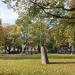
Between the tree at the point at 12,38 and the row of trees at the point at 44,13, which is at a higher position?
the tree at the point at 12,38

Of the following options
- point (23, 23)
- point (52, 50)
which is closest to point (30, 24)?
point (23, 23)

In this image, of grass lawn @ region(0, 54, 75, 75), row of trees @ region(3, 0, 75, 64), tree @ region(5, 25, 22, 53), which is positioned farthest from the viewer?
tree @ region(5, 25, 22, 53)

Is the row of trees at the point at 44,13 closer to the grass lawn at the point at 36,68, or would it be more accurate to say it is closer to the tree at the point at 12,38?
the grass lawn at the point at 36,68

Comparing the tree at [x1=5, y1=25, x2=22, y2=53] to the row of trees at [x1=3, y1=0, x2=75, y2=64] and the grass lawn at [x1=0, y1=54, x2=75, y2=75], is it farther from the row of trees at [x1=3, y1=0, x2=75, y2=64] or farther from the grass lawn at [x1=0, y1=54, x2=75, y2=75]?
the row of trees at [x1=3, y1=0, x2=75, y2=64]

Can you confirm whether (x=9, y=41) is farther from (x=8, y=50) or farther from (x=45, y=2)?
(x=45, y=2)

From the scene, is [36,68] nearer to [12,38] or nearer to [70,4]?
[70,4]

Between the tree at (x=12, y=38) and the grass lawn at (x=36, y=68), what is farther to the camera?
the tree at (x=12, y=38)

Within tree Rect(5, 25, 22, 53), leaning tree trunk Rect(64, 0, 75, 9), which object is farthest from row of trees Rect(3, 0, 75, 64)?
tree Rect(5, 25, 22, 53)

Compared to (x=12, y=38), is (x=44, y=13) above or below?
below

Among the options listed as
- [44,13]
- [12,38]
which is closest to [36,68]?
[44,13]

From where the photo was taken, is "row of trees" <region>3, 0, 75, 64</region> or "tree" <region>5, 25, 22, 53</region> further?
"tree" <region>5, 25, 22, 53</region>

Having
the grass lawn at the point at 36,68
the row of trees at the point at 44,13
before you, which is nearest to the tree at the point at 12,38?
the grass lawn at the point at 36,68

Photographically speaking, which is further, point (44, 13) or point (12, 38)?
point (12, 38)

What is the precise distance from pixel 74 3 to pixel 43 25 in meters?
3.34
